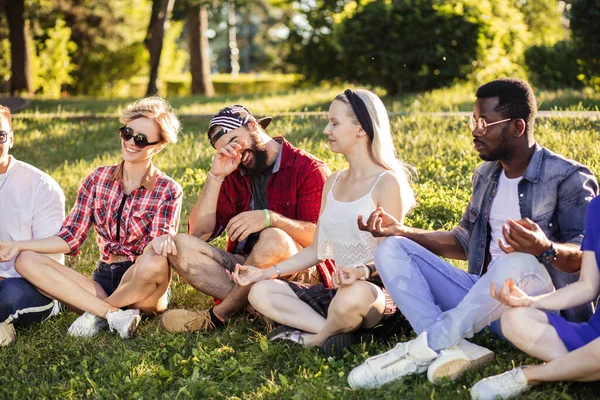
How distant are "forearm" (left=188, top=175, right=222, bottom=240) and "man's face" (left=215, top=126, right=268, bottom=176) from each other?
271 mm

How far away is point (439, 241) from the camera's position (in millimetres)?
4973

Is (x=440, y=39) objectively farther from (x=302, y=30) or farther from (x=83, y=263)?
(x=83, y=263)

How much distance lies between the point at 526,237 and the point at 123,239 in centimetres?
308

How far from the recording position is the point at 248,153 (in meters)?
5.85

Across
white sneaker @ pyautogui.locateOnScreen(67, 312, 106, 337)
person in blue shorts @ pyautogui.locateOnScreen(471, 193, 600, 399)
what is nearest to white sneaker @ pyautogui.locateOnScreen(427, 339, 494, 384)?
person in blue shorts @ pyautogui.locateOnScreen(471, 193, 600, 399)

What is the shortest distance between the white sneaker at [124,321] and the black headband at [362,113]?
2020 mm

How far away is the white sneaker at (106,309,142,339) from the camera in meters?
5.55

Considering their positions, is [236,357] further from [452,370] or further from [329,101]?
[329,101]

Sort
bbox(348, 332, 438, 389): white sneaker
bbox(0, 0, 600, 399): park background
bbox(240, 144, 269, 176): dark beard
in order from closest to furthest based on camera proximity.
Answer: bbox(348, 332, 438, 389): white sneaker < bbox(0, 0, 600, 399): park background < bbox(240, 144, 269, 176): dark beard

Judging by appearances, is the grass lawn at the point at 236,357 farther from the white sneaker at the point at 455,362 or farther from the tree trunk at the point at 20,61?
the tree trunk at the point at 20,61

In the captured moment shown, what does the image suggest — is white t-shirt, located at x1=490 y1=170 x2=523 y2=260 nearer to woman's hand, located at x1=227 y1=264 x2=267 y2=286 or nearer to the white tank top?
the white tank top

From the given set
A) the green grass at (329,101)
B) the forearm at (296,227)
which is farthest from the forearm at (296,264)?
the green grass at (329,101)

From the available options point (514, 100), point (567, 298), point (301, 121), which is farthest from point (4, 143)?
point (301, 121)

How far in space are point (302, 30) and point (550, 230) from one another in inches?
578
